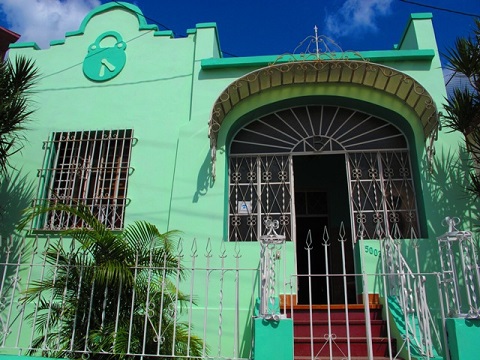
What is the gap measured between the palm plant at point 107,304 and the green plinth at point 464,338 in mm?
2454

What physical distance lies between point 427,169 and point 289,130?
2.22m

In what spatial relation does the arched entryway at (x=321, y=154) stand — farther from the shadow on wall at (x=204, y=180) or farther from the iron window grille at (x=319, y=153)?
the shadow on wall at (x=204, y=180)

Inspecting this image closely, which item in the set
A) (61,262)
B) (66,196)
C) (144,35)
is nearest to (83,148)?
(66,196)

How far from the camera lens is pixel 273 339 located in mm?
4035

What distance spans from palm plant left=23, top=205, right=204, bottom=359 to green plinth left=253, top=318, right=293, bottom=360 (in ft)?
2.29

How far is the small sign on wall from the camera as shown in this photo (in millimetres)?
6867

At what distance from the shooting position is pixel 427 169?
6.50 m

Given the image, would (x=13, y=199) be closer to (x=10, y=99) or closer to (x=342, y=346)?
(x=10, y=99)

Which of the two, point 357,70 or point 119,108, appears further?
point 119,108

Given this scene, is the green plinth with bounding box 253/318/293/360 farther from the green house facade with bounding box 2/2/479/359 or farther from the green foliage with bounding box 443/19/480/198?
the green foliage with bounding box 443/19/480/198

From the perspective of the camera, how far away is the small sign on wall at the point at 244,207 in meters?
6.87

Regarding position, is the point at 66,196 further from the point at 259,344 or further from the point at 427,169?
the point at 427,169

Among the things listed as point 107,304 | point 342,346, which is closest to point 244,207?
point 342,346

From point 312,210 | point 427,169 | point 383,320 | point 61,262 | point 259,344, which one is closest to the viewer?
point 259,344
